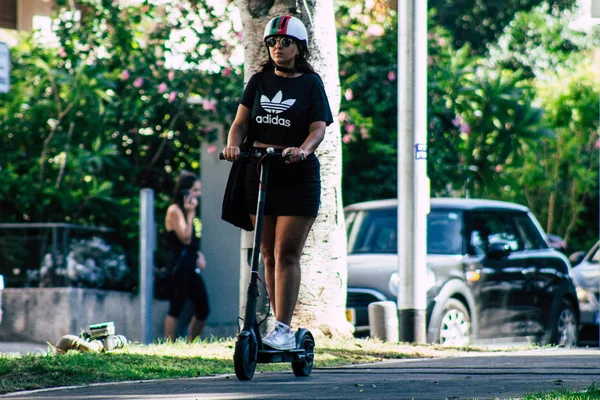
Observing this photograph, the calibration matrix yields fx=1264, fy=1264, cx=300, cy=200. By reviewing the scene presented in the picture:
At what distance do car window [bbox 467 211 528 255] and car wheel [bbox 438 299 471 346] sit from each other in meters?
0.70

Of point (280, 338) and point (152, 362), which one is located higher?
point (280, 338)

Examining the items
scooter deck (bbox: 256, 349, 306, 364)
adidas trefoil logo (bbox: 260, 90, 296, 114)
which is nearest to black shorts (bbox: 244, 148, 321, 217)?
adidas trefoil logo (bbox: 260, 90, 296, 114)

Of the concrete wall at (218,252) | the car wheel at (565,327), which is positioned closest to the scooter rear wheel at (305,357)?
the car wheel at (565,327)

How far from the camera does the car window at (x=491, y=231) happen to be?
12.4 meters

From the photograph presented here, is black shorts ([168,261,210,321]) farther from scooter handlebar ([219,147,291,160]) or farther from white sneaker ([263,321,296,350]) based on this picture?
scooter handlebar ([219,147,291,160])

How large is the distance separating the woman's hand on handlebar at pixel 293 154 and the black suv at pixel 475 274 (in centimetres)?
506

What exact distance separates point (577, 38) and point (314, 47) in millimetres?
33648

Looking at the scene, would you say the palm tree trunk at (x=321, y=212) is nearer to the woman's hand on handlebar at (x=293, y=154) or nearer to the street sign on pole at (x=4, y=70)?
the street sign on pole at (x=4, y=70)

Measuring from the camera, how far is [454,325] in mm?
11625

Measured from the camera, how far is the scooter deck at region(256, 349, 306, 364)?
6.52 meters

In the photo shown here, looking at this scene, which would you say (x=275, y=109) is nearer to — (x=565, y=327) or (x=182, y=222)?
(x=182, y=222)

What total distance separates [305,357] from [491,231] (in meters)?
6.14

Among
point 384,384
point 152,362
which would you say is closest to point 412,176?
point 152,362

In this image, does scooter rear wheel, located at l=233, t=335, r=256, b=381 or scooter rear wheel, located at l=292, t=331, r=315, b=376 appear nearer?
scooter rear wheel, located at l=233, t=335, r=256, b=381
